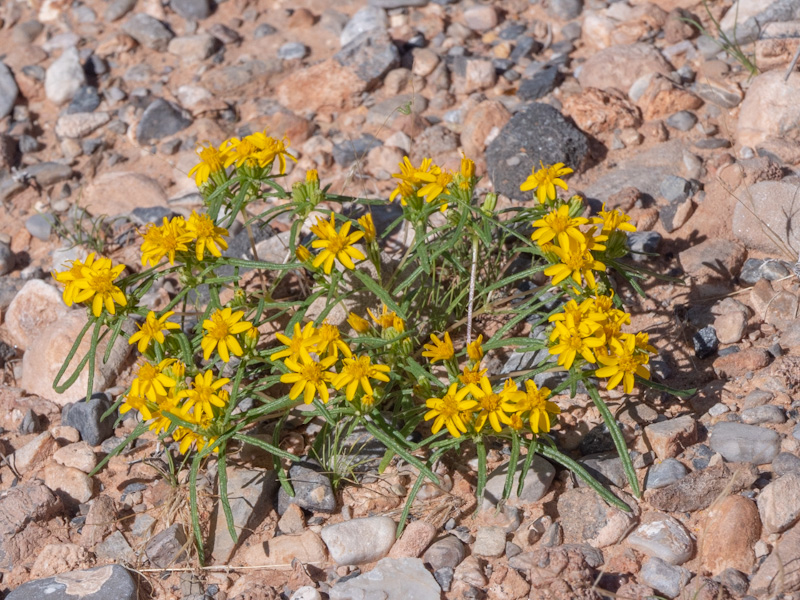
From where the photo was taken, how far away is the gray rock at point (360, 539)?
11.1 ft

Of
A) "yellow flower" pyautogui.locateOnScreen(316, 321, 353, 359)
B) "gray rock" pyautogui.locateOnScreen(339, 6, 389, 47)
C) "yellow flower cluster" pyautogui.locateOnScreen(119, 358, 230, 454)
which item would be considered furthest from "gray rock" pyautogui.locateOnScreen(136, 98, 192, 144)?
"yellow flower" pyautogui.locateOnScreen(316, 321, 353, 359)

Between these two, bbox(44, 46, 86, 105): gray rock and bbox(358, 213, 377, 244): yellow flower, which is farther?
bbox(44, 46, 86, 105): gray rock

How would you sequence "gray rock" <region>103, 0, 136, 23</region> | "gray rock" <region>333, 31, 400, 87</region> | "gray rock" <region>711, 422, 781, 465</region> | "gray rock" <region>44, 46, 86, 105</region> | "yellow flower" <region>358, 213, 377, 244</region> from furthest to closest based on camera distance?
"gray rock" <region>103, 0, 136, 23</region>
"gray rock" <region>44, 46, 86, 105</region>
"gray rock" <region>333, 31, 400, 87</region>
"yellow flower" <region>358, 213, 377, 244</region>
"gray rock" <region>711, 422, 781, 465</region>

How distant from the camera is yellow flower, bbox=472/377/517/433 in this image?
10.2ft

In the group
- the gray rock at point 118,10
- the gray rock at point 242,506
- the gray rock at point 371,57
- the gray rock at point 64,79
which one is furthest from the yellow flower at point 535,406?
the gray rock at point 118,10

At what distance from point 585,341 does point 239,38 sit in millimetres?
4939

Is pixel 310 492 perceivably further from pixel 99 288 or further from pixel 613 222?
pixel 613 222

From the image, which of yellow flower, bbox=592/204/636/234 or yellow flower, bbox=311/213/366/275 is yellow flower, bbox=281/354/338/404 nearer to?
yellow flower, bbox=311/213/366/275

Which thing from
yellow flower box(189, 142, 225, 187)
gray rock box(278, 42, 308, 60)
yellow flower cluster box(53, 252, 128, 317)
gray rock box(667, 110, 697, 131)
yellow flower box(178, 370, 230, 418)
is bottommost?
gray rock box(667, 110, 697, 131)

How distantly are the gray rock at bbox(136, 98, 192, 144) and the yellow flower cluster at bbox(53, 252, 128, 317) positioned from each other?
2865 millimetres

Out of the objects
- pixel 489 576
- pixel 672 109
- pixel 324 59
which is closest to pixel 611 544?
pixel 489 576

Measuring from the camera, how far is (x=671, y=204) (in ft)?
15.6

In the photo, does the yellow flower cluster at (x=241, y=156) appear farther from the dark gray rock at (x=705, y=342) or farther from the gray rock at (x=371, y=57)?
the gray rock at (x=371, y=57)

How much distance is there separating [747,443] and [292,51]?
477 centimetres
